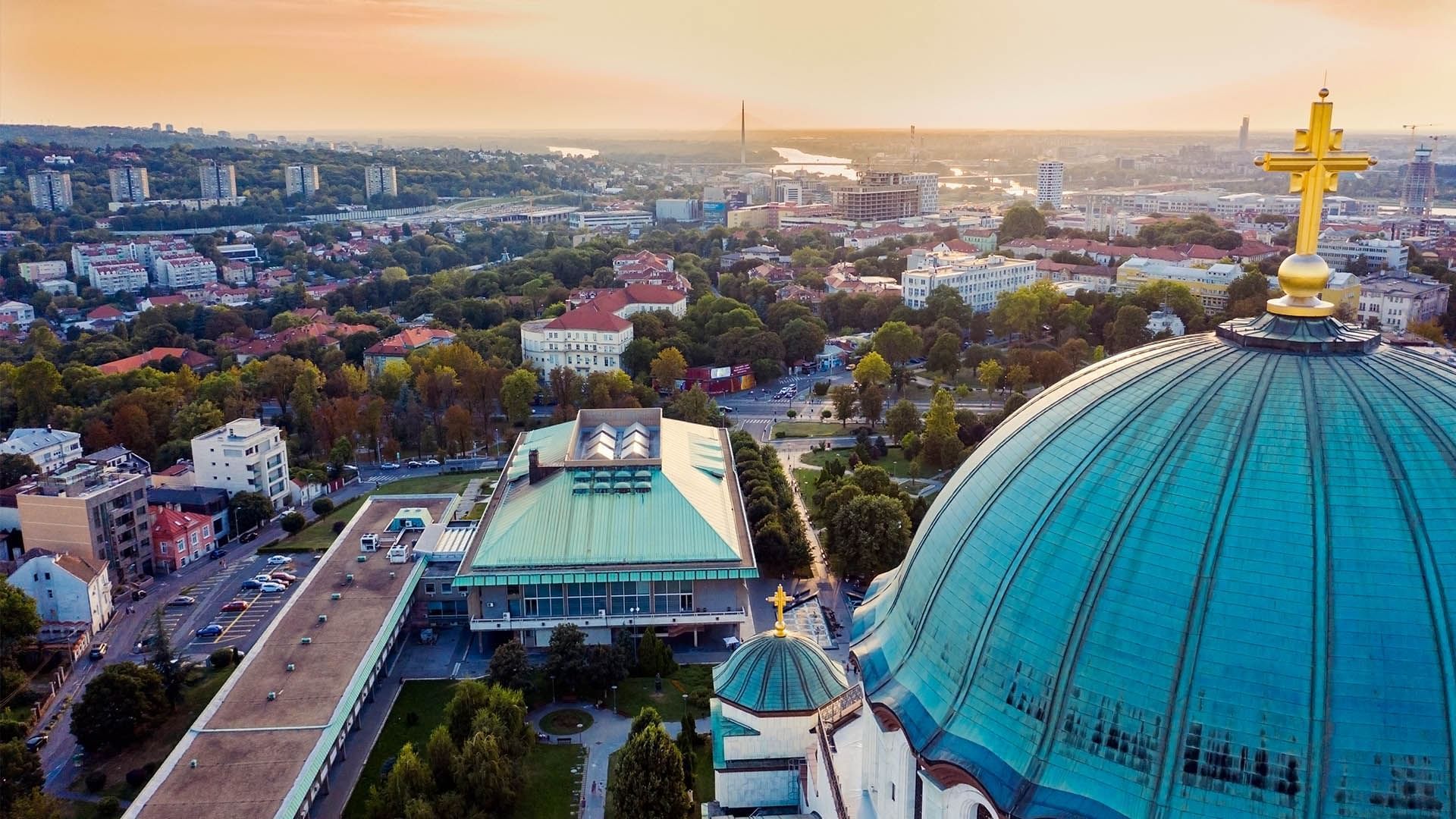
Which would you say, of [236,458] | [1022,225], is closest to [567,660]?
[236,458]

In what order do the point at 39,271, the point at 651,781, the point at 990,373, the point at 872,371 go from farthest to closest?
1. the point at 39,271
2. the point at 872,371
3. the point at 990,373
4. the point at 651,781

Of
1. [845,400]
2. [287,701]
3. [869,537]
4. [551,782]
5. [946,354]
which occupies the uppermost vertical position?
[946,354]

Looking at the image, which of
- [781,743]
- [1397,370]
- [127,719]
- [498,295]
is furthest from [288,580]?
[498,295]

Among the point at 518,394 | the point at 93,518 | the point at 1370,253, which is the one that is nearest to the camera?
the point at 93,518

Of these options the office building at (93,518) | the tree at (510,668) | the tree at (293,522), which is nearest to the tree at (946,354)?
the tree at (293,522)

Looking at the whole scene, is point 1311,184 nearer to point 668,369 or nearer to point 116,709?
point 116,709

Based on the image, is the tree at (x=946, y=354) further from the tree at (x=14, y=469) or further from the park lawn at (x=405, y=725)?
the tree at (x=14, y=469)

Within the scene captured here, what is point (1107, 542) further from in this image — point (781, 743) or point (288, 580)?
point (288, 580)

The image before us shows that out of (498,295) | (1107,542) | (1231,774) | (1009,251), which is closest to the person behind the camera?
(1231,774)
